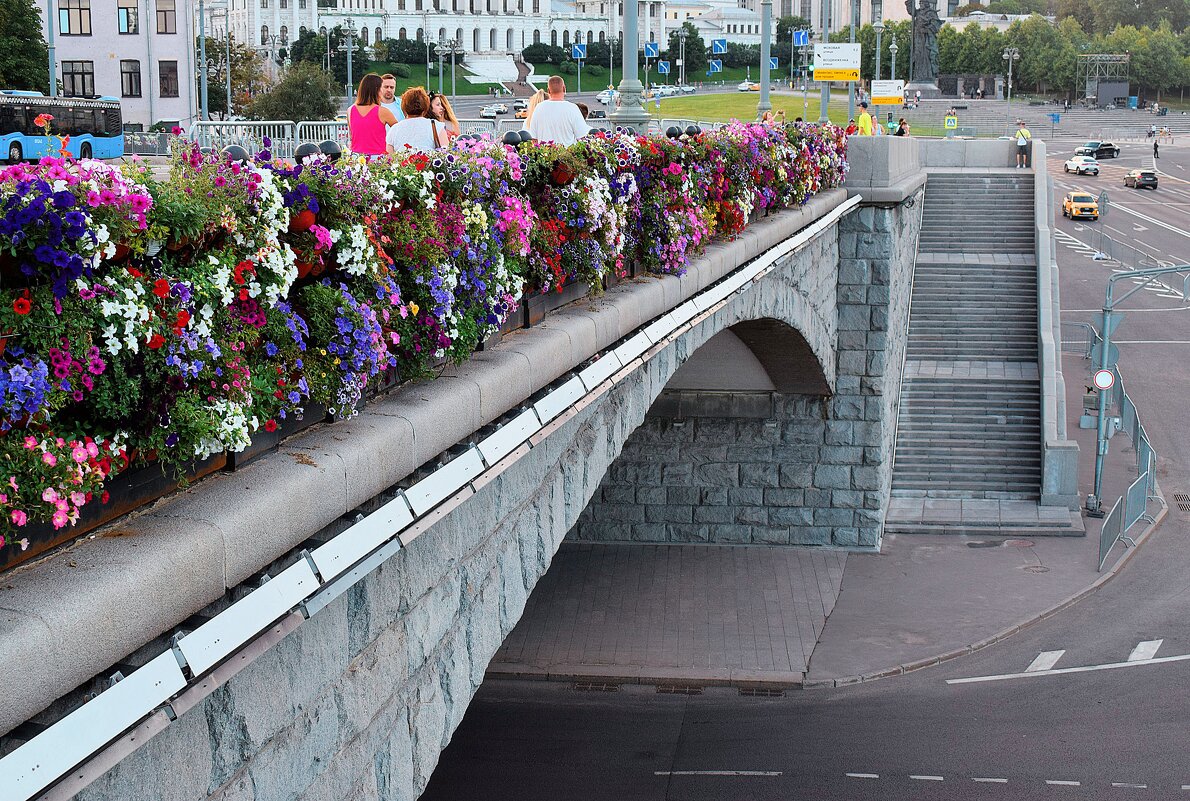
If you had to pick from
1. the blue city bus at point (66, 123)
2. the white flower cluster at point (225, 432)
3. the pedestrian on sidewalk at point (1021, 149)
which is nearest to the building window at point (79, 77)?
the blue city bus at point (66, 123)

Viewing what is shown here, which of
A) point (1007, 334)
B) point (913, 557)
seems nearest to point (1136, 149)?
point (1007, 334)

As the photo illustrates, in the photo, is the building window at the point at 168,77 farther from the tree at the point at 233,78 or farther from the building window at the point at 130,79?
the tree at the point at 233,78

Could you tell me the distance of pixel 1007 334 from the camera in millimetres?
30391

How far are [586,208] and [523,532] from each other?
2057mm

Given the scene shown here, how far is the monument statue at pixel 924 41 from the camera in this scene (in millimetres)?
72500

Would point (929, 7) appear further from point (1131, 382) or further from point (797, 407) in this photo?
point (797, 407)

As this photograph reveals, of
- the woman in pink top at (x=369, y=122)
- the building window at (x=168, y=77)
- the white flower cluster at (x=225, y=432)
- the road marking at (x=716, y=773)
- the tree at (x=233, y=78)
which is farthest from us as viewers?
the tree at (x=233, y=78)

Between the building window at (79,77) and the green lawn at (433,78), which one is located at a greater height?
the green lawn at (433,78)

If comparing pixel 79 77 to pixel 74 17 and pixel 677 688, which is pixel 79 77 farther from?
pixel 677 688

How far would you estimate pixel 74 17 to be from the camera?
159 feet

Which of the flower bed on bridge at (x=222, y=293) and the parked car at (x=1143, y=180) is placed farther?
the parked car at (x=1143, y=180)

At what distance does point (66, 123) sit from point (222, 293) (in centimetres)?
2490

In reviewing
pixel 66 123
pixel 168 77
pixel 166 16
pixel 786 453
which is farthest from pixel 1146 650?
pixel 166 16

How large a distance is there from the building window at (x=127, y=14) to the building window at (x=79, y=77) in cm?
169
